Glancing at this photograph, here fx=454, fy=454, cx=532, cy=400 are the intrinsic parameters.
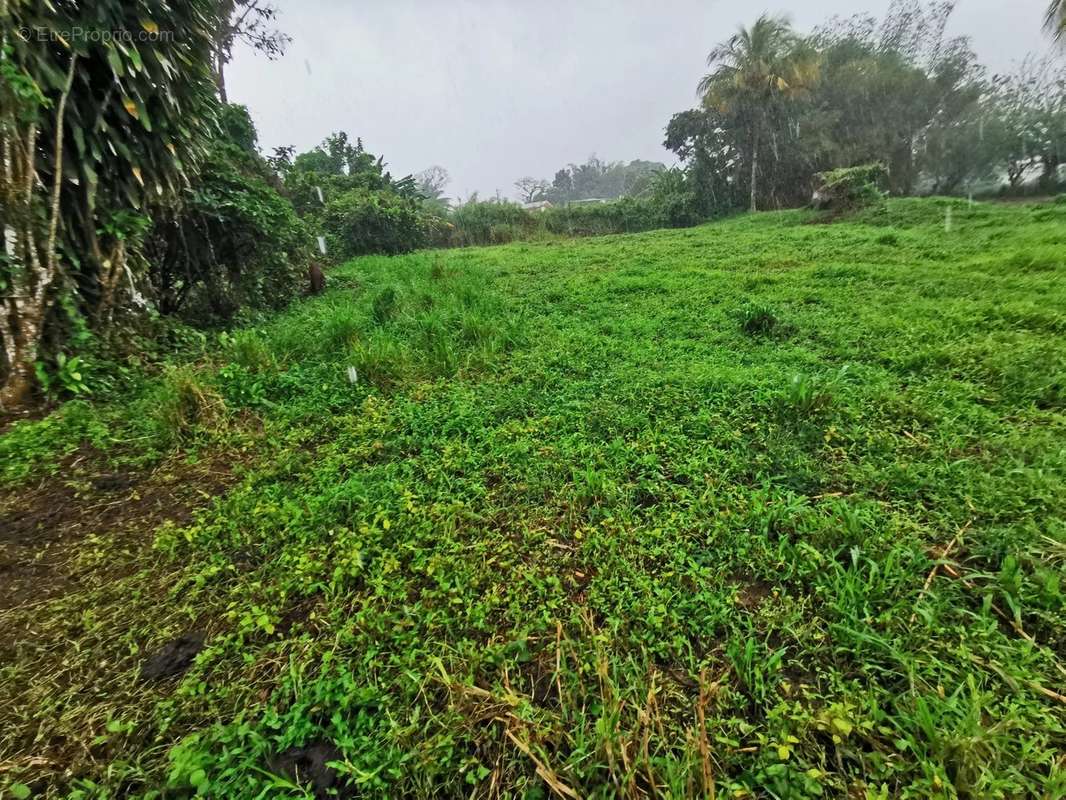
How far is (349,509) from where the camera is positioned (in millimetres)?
2027

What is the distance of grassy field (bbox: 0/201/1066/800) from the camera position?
3.68 ft

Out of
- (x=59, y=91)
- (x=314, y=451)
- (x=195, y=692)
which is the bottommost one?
(x=195, y=692)

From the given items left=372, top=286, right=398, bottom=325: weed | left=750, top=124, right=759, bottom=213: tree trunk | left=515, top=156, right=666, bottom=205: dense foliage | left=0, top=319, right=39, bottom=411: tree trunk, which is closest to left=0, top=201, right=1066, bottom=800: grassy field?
left=0, top=319, right=39, bottom=411: tree trunk

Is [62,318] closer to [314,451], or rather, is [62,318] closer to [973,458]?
[314,451]

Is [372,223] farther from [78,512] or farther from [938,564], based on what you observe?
Result: [938,564]

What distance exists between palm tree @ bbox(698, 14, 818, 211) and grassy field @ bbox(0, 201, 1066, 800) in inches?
646

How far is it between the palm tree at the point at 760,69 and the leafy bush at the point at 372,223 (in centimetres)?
1172

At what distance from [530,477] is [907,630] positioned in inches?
56.6

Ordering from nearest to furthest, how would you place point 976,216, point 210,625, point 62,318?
point 210,625 → point 62,318 → point 976,216

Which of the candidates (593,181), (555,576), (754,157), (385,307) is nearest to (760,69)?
(754,157)

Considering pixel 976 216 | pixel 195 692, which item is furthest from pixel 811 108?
pixel 195 692

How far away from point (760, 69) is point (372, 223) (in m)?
14.0

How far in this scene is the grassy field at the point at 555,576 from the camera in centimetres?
112

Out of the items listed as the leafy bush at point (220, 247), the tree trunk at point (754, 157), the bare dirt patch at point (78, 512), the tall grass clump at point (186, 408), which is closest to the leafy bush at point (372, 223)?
the leafy bush at point (220, 247)
